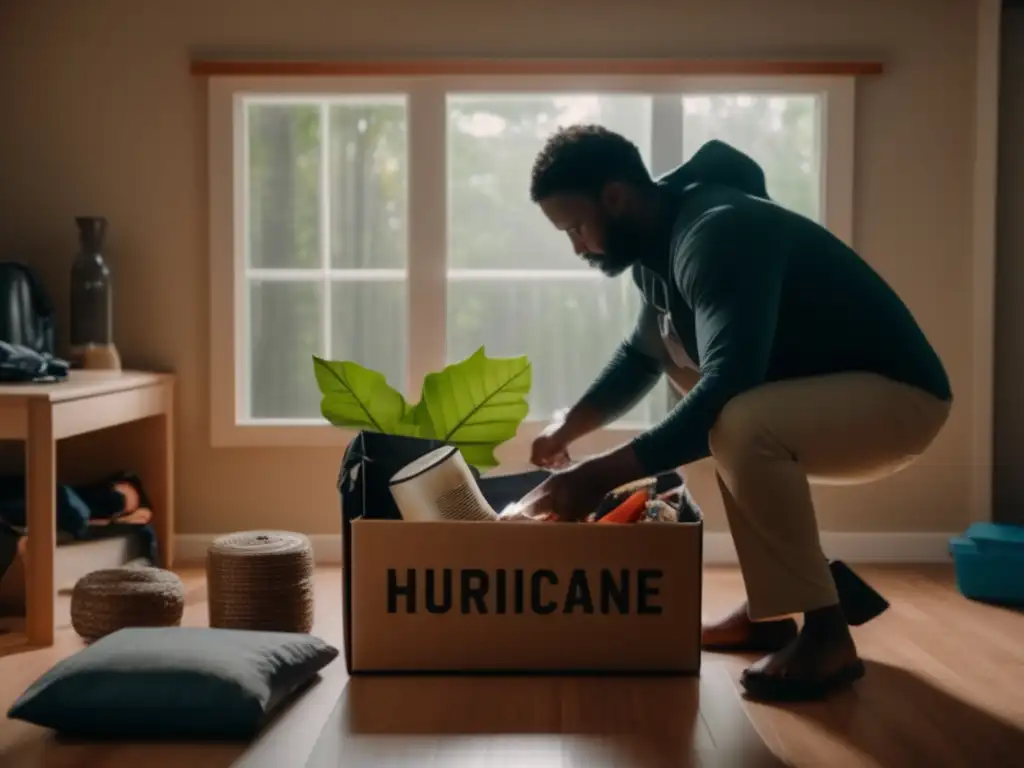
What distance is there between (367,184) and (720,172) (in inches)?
65.0

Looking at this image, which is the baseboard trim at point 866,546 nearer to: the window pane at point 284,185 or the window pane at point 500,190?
the window pane at point 284,185

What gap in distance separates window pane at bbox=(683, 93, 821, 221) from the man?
1335 mm

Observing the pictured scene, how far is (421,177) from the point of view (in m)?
3.57

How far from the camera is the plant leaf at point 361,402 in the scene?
2451 mm

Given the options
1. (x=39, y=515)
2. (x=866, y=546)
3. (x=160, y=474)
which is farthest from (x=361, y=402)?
(x=866, y=546)

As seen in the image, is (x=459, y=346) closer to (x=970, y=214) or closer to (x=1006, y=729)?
(x=970, y=214)

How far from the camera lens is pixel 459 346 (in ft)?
12.2

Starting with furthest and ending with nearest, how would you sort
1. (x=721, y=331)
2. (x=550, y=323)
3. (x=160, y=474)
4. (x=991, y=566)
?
(x=550, y=323), (x=160, y=474), (x=991, y=566), (x=721, y=331)

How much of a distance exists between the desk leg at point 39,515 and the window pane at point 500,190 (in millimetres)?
1746

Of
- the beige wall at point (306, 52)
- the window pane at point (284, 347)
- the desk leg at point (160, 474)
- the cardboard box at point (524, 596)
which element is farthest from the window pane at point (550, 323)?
the cardboard box at point (524, 596)

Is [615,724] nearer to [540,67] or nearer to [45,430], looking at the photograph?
[45,430]

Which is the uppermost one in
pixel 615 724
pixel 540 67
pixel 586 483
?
pixel 540 67

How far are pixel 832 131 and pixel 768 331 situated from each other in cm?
174

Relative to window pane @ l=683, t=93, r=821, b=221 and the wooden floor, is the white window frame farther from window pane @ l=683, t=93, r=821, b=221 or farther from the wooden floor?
the wooden floor
